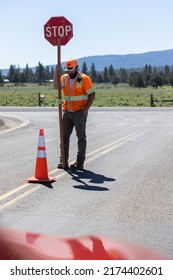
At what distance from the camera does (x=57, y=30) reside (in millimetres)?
10609

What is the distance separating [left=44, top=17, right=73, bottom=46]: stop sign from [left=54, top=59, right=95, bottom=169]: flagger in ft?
2.12

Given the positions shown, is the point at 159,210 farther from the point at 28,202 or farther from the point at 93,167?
the point at 93,167

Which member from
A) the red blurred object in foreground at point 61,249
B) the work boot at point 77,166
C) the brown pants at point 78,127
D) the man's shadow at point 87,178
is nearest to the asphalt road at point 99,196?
the man's shadow at point 87,178

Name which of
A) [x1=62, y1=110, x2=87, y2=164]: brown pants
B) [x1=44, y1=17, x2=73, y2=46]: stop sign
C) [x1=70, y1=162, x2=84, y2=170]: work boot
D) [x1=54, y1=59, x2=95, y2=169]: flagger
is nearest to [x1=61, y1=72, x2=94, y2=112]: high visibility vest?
[x1=54, y1=59, x2=95, y2=169]: flagger

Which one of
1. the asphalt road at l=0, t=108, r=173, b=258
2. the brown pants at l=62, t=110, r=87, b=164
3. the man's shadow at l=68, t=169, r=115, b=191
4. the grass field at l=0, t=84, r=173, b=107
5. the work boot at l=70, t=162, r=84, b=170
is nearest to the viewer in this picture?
the asphalt road at l=0, t=108, r=173, b=258

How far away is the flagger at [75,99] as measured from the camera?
10.4 meters

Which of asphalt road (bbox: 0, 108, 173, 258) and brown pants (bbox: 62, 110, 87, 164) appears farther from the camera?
brown pants (bbox: 62, 110, 87, 164)

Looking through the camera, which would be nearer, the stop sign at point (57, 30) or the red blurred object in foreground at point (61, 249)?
the red blurred object in foreground at point (61, 249)

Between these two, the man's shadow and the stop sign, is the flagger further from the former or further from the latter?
the stop sign

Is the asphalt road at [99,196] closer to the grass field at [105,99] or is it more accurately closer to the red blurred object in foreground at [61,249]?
the red blurred object in foreground at [61,249]

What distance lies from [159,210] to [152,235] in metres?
1.29

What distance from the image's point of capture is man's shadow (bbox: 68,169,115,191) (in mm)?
8900

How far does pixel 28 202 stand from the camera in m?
7.64

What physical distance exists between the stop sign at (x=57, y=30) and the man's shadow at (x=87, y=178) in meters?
2.44
